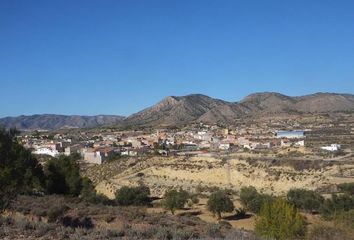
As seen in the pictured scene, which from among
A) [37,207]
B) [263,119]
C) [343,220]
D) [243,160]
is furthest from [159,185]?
[263,119]

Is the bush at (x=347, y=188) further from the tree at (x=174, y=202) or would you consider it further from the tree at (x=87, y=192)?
the tree at (x=87, y=192)

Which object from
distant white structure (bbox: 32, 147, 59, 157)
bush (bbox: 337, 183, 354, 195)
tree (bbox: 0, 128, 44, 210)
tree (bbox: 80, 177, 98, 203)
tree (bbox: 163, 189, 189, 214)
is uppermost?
tree (bbox: 0, 128, 44, 210)

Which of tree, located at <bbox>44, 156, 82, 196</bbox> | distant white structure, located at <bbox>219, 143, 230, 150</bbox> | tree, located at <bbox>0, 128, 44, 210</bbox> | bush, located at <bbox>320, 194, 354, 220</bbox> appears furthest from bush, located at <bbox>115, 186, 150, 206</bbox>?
distant white structure, located at <bbox>219, 143, 230, 150</bbox>

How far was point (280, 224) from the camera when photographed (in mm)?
22531

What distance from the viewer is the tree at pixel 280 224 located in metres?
21.7

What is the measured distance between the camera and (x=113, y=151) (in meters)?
108

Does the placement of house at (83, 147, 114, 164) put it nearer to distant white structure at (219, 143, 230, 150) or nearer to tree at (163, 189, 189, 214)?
distant white structure at (219, 143, 230, 150)

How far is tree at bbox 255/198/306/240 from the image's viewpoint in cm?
2174

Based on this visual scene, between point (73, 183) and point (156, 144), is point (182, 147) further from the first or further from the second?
point (73, 183)

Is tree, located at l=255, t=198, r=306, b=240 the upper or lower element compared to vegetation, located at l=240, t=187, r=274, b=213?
→ upper

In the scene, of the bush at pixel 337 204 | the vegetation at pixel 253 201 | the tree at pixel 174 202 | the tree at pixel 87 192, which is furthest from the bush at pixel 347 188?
the tree at pixel 87 192

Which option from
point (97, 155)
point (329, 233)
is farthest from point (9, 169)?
point (97, 155)

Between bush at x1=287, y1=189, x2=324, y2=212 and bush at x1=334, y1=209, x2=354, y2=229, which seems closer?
bush at x1=334, y1=209, x2=354, y2=229

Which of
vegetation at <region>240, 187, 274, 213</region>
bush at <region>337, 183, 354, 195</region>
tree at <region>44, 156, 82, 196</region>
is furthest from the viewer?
bush at <region>337, 183, 354, 195</region>
